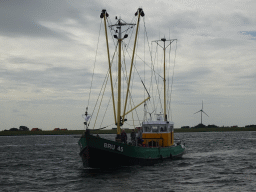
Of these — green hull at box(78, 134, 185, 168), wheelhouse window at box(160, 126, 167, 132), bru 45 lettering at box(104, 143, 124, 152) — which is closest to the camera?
green hull at box(78, 134, 185, 168)

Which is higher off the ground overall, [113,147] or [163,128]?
[163,128]

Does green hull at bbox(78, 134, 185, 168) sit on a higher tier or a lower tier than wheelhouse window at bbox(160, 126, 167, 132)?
lower

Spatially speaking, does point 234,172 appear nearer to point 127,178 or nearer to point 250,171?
point 250,171

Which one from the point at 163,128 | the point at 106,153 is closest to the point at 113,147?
the point at 106,153

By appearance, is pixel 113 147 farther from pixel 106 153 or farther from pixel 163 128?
pixel 163 128

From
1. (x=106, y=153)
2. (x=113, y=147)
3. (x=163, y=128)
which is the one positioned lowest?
(x=106, y=153)

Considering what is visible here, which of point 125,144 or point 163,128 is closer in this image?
point 125,144

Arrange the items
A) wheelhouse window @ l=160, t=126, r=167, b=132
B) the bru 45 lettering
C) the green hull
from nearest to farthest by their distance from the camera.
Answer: the green hull → the bru 45 lettering → wheelhouse window @ l=160, t=126, r=167, b=132

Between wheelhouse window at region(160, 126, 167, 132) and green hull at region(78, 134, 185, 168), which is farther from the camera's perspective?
wheelhouse window at region(160, 126, 167, 132)

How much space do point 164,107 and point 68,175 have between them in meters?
24.9

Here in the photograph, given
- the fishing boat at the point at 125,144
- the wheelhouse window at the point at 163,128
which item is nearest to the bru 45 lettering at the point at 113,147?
the fishing boat at the point at 125,144

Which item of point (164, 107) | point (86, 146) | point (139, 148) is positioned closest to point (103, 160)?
point (86, 146)

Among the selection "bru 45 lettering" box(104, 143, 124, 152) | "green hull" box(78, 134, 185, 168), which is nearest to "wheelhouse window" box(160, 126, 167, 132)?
"green hull" box(78, 134, 185, 168)

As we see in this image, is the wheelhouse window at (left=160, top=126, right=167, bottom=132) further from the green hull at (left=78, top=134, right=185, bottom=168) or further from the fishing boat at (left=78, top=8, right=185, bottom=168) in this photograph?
the green hull at (left=78, top=134, right=185, bottom=168)
